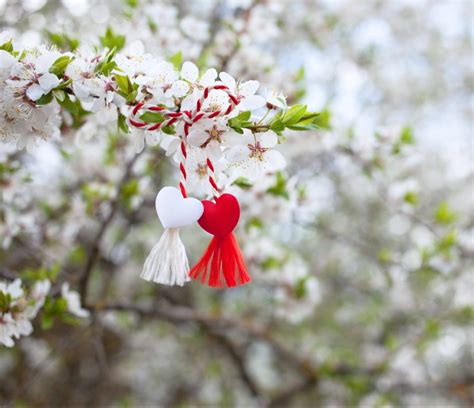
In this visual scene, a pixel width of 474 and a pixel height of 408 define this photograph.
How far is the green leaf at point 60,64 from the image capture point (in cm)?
95

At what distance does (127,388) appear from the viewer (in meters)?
4.95

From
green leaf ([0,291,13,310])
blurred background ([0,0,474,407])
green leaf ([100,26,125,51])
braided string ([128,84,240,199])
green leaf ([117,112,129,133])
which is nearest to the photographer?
braided string ([128,84,240,199])

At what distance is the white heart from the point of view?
0.93 m

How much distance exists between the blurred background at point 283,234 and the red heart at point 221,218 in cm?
25

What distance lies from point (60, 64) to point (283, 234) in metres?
4.03

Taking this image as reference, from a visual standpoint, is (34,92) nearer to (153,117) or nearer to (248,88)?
(153,117)

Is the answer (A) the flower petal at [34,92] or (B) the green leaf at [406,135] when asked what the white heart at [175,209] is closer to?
(A) the flower petal at [34,92]

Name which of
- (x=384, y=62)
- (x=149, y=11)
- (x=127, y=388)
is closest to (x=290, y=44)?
(x=384, y=62)

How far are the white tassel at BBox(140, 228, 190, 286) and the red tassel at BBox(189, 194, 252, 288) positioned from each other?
0.05m

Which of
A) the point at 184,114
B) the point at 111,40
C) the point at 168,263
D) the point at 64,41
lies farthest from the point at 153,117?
the point at 64,41

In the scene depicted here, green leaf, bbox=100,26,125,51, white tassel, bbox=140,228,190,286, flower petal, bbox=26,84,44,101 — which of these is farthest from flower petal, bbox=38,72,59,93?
green leaf, bbox=100,26,125,51

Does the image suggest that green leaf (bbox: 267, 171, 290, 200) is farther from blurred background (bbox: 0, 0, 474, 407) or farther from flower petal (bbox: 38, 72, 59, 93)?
flower petal (bbox: 38, 72, 59, 93)

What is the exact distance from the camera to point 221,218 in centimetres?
98

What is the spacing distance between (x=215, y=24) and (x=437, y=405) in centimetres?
363
